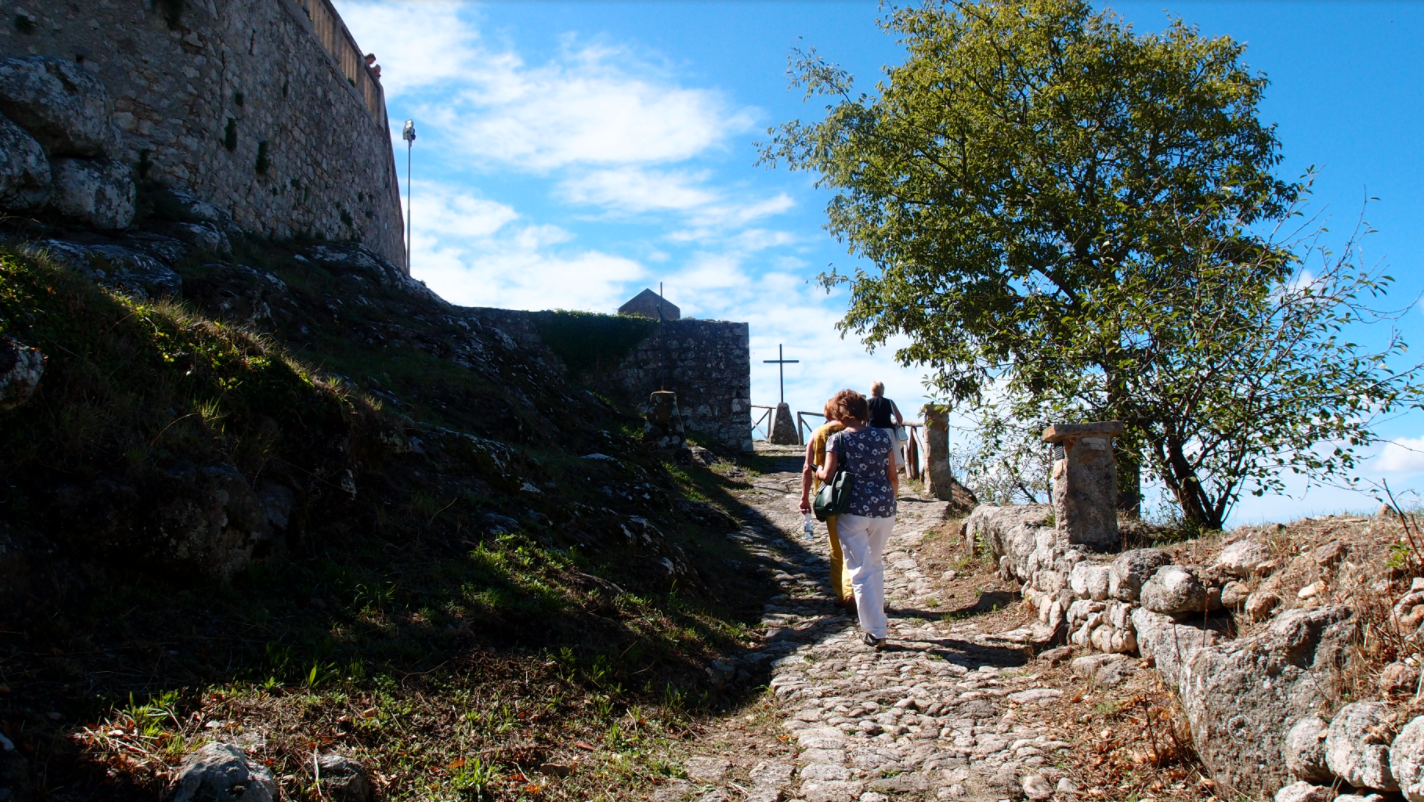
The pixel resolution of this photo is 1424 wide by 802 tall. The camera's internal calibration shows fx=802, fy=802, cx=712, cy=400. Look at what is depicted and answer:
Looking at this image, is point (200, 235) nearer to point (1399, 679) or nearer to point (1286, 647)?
point (1286, 647)

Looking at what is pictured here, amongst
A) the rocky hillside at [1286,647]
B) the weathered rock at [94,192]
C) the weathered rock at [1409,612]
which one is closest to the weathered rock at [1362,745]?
the rocky hillside at [1286,647]

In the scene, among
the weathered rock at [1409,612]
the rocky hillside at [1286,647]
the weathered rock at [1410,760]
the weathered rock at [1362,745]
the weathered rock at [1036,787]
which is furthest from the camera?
the weathered rock at [1036,787]

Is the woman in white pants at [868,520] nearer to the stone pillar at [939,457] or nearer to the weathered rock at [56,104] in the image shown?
the stone pillar at [939,457]

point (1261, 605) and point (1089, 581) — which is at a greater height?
point (1261, 605)

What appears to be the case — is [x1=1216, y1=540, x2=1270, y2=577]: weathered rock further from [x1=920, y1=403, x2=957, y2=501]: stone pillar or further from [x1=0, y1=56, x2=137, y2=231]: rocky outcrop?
[x1=0, y1=56, x2=137, y2=231]: rocky outcrop

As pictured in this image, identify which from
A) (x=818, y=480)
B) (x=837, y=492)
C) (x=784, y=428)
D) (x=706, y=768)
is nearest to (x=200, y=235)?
(x=818, y=480)

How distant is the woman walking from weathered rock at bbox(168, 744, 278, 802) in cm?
397

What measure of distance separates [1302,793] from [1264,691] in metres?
0.41

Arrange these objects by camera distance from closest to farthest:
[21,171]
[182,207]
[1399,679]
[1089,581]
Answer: [1399,679], [1089,581], [21,171], [182,207]

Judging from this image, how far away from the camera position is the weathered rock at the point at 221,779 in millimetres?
2453

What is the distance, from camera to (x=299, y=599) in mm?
4070

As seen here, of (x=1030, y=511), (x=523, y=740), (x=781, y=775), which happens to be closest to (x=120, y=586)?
(x=523, y=740)

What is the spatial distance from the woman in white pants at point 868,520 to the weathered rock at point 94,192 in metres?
9.30

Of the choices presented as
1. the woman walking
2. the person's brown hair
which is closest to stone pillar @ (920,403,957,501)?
the woman walking
